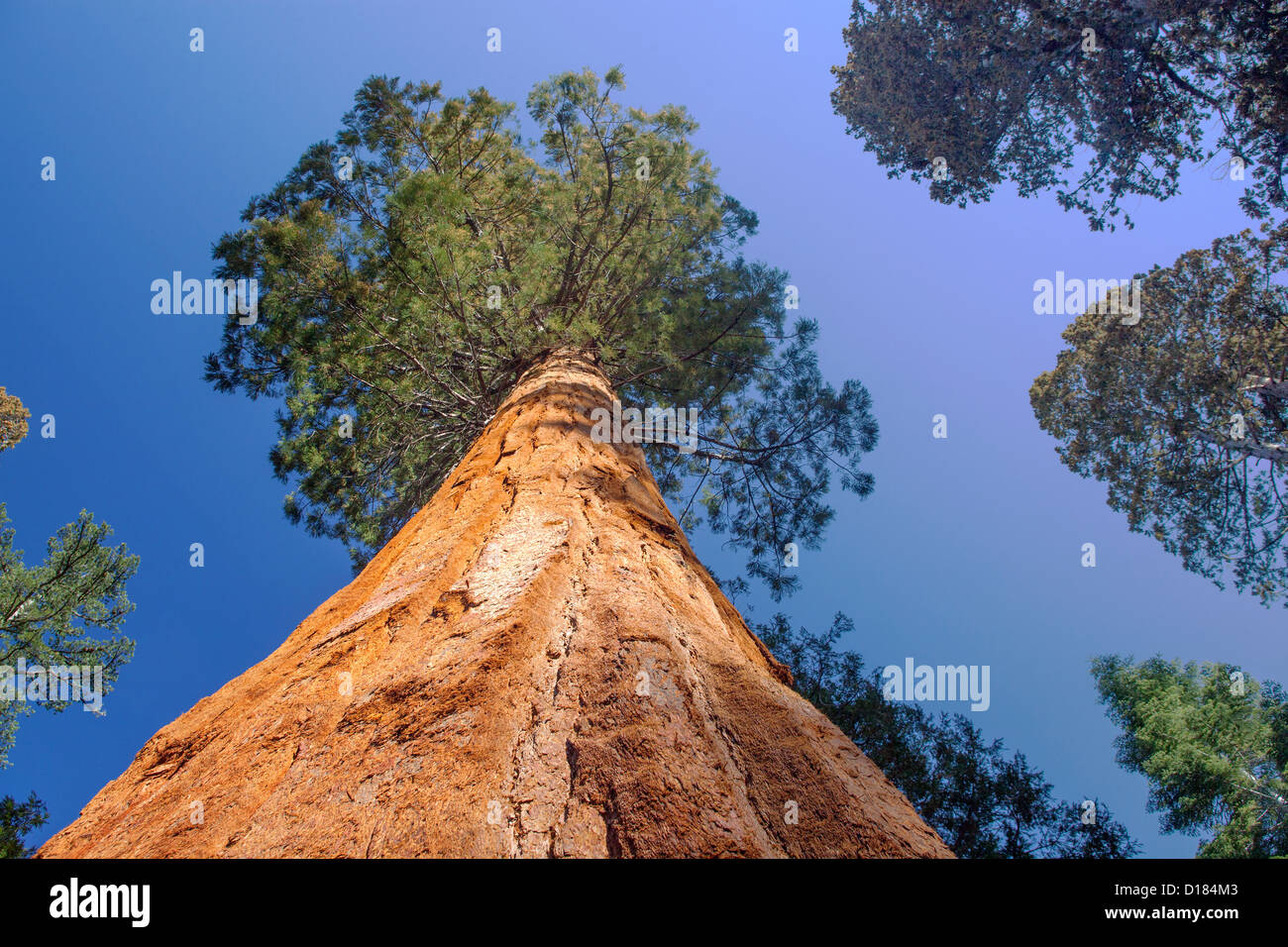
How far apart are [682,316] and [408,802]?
5932 millimetres

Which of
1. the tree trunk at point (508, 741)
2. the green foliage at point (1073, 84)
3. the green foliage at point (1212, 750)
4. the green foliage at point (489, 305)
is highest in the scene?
the green foliage at point (1073, 84)

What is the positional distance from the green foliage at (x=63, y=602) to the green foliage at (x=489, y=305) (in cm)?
488

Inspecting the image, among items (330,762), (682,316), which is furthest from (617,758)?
(682,316)

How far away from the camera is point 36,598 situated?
8.40m

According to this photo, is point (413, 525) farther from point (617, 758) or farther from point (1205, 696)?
point (1205, 696)

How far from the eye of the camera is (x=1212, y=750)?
30.4 feet

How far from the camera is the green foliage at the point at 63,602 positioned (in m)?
8.19

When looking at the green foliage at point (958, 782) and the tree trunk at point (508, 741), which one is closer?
the tree trunk at point (508, 741)

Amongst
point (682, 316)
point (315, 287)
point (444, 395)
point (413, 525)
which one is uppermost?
point (682, 316)

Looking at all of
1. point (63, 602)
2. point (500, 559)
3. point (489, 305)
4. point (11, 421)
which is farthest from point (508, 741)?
point (11, 421)

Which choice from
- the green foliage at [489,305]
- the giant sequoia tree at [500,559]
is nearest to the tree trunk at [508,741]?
the giant sequoia tree at [500,559]

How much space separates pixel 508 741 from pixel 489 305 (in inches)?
183

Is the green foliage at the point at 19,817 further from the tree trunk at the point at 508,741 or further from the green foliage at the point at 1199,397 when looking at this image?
the green foliage at the point at 1199,397

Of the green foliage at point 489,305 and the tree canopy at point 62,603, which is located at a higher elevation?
the green foliage at point 489,305
